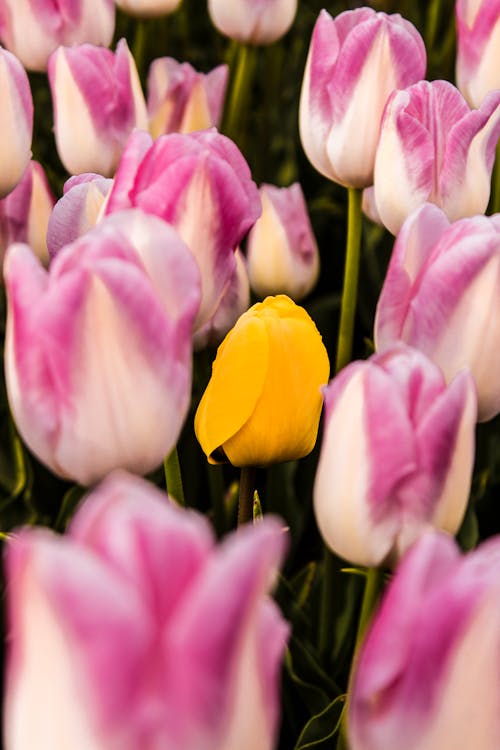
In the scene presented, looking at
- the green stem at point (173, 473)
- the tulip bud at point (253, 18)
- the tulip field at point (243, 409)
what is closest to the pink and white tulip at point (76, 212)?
the tulip field at point (243, 409)

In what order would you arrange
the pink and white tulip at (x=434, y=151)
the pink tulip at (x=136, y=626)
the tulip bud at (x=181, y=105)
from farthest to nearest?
1. the tulip bud at (x=181, y=105)
2. the pink and white tulip at (x=434, y=151)
3. the pink tulip at (x=136, y=626)

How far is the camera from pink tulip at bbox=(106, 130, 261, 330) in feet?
1.64

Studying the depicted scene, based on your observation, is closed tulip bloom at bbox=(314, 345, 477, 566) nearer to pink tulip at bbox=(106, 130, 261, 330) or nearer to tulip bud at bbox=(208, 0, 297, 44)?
pink tulip at bbox=(106, 130, 261, 330)

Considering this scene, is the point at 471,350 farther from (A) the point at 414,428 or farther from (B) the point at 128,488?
(B) the point at 128,488

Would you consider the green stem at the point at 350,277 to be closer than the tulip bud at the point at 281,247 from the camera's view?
Yes

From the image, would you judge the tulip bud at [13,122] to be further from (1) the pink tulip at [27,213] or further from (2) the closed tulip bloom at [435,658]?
(2) the closed tulip bloom at [435,658]

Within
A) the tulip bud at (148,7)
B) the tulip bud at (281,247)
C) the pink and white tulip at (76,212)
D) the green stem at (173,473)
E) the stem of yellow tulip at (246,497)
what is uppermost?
the pink and white tulip at (76,212)

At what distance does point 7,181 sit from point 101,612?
43cm

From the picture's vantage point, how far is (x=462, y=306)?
0.51m

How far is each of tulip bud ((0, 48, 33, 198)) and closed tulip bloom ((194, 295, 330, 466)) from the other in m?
0.18

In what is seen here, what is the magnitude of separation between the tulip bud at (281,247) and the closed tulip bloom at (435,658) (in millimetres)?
541

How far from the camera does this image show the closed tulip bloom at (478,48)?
0.80 m

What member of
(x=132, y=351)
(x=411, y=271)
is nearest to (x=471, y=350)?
(x=411, y=271)

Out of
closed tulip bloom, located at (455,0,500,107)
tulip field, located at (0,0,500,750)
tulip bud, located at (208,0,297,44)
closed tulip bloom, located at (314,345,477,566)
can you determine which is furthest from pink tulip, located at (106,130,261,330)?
tulip bud, located at (208,0,297,44)
